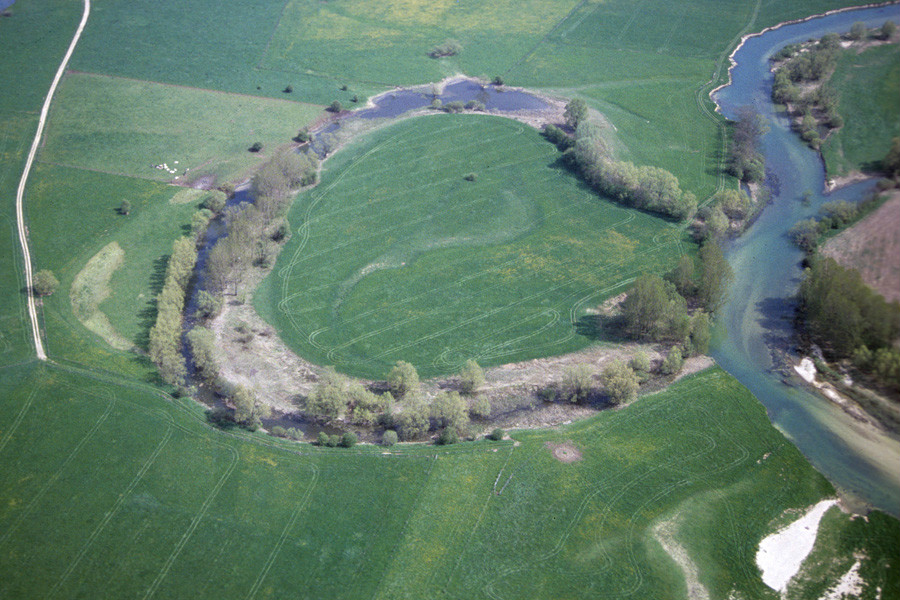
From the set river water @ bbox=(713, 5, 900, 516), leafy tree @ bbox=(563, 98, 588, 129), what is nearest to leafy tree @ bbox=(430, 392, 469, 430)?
river water @ bbox=(713, 5, 900, 516)

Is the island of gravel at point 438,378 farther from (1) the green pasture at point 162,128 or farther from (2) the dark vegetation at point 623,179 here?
(1) the green pasture at point 162,128

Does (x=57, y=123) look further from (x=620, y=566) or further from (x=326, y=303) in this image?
(x=620, y=566)

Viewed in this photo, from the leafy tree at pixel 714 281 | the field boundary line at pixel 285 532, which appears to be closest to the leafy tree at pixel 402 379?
the field boundary line at pixel 285 532

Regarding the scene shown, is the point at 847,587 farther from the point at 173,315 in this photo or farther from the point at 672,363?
Result: the point at 173,315

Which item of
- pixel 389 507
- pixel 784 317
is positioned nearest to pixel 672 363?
pixel 784 317

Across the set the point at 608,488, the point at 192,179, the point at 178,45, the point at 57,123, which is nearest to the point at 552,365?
the point at 608,488
